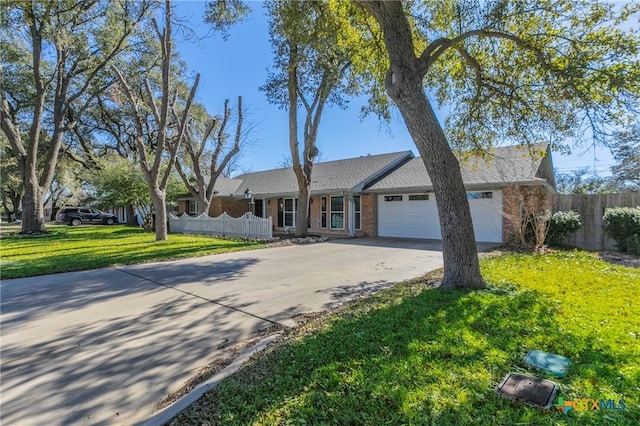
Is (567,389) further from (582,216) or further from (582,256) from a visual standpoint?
(582,216)

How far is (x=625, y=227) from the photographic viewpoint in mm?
9297

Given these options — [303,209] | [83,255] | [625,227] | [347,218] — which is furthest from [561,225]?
[83,255]

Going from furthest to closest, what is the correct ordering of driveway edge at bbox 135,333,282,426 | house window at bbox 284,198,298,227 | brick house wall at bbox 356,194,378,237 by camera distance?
house window at bbox 284,198,298,227
brick house wall at bbox 356,194,378,237
driveway edge at bbox 135,333,282,426

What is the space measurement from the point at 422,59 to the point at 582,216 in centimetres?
908

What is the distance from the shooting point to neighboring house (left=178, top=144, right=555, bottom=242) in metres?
11.9

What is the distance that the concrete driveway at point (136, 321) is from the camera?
2.80 m

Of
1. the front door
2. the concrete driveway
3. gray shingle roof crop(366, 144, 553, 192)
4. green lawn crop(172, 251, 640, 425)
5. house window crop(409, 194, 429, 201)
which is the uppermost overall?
gray shingle roof crop(366, 144, 553, 192)

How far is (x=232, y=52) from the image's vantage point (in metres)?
13.3

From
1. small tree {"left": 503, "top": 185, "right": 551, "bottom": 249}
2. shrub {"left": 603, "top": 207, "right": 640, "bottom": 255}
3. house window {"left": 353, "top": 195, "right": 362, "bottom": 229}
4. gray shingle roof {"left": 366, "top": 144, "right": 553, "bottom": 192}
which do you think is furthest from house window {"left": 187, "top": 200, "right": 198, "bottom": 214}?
shrub {"left": 603, "top": 207, "right": 640, "bottom": 255}

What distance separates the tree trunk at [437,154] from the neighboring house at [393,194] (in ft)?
12.9

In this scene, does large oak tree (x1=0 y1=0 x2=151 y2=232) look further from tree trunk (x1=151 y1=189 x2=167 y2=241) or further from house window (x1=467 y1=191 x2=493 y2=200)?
house window (x1=467 y1=191 x2=493 y2=200)

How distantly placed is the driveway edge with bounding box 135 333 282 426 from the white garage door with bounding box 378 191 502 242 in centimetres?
1057

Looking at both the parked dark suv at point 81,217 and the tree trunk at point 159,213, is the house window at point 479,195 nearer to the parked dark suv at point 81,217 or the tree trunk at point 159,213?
the tree trunk at point 159,213

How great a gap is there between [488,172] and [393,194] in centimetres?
404
